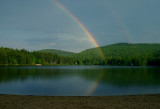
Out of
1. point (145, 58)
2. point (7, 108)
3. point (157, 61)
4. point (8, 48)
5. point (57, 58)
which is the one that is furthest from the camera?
point (57, 58)

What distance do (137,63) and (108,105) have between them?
166 metres

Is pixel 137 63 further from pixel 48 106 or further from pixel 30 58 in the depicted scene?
pixel 48 106

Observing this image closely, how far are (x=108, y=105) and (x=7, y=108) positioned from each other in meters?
5.01

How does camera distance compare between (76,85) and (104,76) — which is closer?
(76,85)

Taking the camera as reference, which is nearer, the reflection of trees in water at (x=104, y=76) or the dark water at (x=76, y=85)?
the dark water at (x=76, y=85)

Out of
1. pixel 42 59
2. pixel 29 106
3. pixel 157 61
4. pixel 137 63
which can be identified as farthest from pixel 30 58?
pixel 29 106

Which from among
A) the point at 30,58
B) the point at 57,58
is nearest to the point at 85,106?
the point at 30,58

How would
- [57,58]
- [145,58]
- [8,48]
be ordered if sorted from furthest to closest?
[57,58]
[145,58]
[8,48]

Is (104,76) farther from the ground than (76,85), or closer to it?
closer to it

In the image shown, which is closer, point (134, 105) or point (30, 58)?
point (134, 105)

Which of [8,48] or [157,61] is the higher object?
[8,48]

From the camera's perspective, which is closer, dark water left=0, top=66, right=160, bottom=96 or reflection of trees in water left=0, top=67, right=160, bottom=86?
dark water left=0, top=66, right=160, bottom=96

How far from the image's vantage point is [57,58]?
190 m

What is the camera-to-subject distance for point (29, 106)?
8703mm
